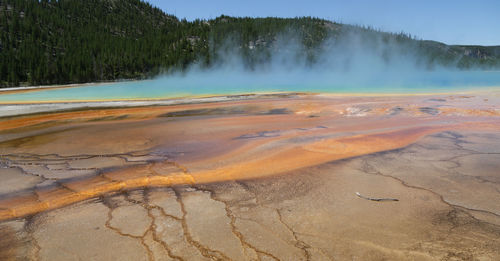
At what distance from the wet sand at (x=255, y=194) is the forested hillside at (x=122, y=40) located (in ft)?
179

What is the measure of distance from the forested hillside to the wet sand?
5470cm

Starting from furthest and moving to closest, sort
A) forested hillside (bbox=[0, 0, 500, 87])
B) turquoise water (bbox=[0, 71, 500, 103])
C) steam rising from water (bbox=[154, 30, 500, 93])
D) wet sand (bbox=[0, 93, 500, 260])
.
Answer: steam rising from water (bbox=[154, 30, 500, 93]), forested hillside (bbox=[0, 0, 500, 87]), turquoise water (bbox=[0, 71, 500, 103]), wet sand (bbox=[0, 93, 500, 260])

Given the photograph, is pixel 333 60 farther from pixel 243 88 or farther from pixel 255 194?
pixel 255 194

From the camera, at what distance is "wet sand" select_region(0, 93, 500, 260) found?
294cm

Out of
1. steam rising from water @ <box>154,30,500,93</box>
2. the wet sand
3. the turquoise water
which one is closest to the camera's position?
the wet sand

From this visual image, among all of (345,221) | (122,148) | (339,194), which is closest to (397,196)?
(339,194)

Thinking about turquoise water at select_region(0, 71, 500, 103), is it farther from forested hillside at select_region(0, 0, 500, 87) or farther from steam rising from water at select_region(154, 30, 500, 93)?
steam rising from water at select_region(154, 30, 500, 93)

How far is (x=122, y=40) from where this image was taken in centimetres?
8481

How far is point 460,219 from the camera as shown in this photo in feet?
11.0

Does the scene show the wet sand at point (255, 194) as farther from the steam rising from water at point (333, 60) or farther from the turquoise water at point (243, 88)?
the steam rising from water at point (333, 60)

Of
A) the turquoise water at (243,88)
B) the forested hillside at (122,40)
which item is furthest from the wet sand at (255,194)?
the forested hillside at (122,40)

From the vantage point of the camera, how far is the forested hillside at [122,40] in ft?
193

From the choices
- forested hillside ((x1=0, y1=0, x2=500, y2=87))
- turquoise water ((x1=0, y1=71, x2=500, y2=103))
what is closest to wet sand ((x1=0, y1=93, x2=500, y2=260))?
turquoise water ((x1=0, y1=71, x2=500, y2=103))

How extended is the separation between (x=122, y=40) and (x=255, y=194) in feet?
299
